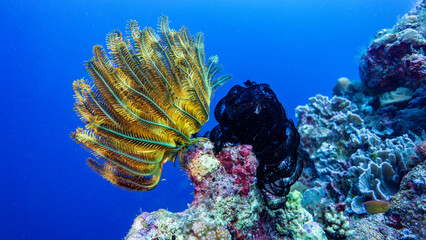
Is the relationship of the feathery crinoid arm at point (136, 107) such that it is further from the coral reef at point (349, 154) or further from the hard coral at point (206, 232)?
the coral reef at point (349, 154)

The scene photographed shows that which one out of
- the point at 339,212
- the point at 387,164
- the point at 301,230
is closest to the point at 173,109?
the point at 301,230

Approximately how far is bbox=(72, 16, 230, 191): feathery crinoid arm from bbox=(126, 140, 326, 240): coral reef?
51 centimetres

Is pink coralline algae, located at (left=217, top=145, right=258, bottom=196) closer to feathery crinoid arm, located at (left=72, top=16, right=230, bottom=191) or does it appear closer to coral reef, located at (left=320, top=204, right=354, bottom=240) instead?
feathery crinoid arm, located at (left=72, top=16, right=230, bottom=191)

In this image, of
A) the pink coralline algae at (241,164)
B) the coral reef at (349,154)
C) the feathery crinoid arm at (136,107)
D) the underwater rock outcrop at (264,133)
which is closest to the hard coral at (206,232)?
the pink coralline algae at (241,164)

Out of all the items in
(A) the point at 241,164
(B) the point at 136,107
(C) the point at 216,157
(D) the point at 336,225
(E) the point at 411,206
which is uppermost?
(B) the point at 136,107

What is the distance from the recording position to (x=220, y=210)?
3.01 m

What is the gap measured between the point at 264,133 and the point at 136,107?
187cm

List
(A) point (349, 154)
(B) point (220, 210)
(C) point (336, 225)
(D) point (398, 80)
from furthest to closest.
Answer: (D) point (398, 80), (A) point (349, 154), (C) point (336, 225), (B) point (220, 210)

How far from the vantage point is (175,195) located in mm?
48375

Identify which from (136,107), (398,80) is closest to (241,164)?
(136,107)

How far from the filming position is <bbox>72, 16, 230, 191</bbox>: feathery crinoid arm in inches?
127

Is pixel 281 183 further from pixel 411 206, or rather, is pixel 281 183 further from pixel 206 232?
pixel 411 206

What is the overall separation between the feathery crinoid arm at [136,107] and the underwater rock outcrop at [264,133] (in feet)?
1.65

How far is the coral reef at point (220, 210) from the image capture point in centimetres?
266
